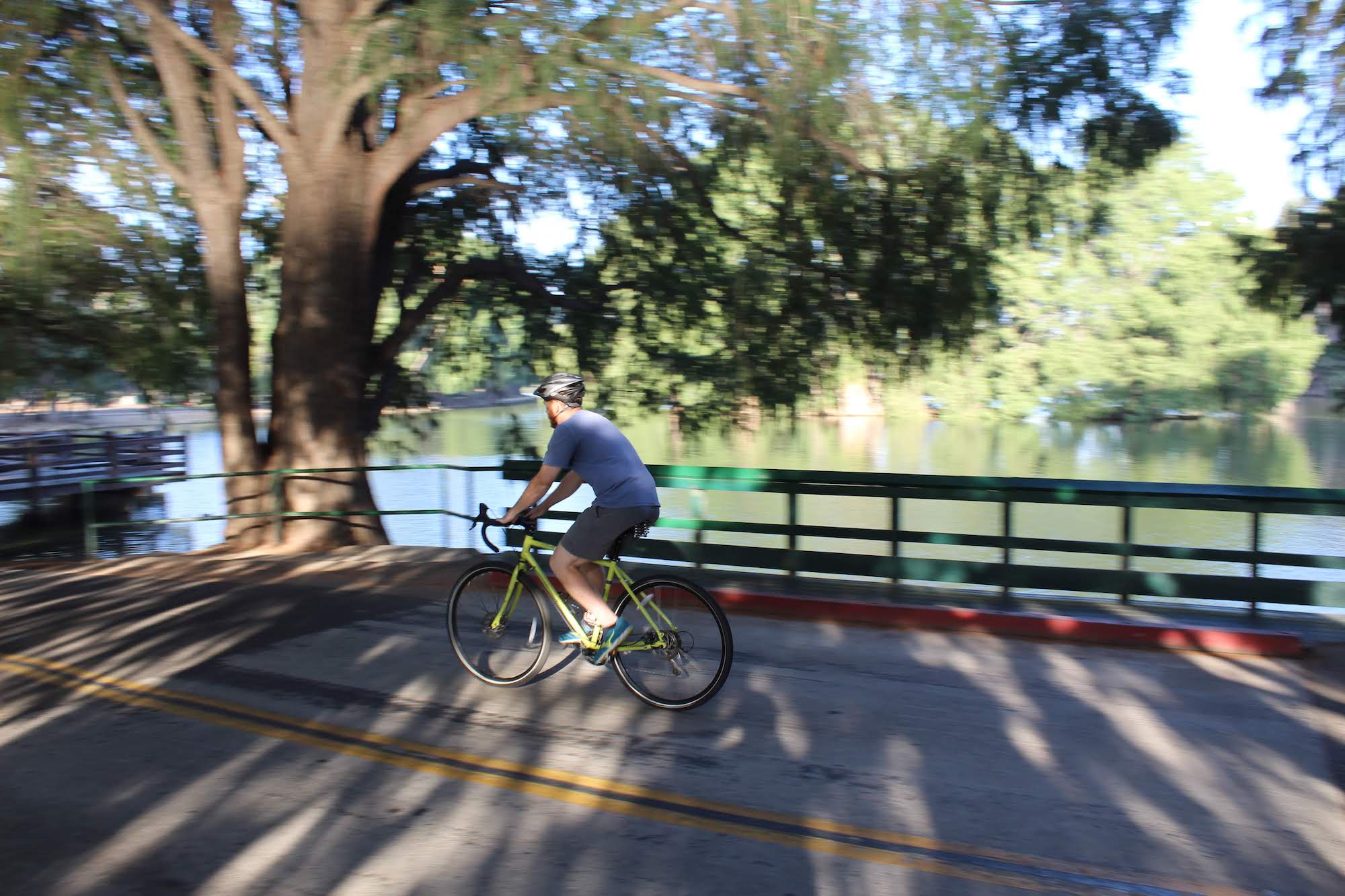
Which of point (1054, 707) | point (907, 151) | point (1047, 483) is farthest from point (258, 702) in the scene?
point (907, 151)

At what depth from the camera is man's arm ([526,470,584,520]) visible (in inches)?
251

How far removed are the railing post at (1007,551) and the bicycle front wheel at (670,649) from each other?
4086 millimetres

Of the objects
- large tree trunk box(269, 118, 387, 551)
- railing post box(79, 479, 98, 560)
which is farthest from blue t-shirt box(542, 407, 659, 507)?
railing post box(79, 479, 98, 560)

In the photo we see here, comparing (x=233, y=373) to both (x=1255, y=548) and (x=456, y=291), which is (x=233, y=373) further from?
(x=1255, y=548)

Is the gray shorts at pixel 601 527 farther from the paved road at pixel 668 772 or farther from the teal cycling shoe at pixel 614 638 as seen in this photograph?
the paved road at pixel 668 772

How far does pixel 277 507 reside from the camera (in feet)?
43.1

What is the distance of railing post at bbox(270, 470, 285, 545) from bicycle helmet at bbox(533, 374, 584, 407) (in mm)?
7976

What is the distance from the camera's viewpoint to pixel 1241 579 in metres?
8.88

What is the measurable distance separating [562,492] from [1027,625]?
407cm

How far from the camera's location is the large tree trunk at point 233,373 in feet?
45.2

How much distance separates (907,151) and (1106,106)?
238 centimetres

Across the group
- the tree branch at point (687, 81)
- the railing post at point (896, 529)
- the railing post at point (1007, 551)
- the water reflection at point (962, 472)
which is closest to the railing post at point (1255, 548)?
the railing post at point (1007, 551)

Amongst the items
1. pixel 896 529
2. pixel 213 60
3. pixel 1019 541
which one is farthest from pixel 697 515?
pixel 213 60

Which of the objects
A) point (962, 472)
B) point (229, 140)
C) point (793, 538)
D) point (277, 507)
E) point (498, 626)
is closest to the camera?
point (498, 626)
